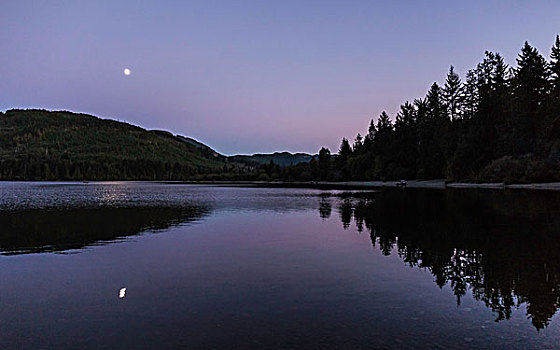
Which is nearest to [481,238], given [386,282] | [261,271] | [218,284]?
[386,282]

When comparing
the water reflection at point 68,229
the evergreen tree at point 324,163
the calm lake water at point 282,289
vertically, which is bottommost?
the calm lake water at point 282,289

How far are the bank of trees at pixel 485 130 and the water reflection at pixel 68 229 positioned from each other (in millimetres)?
70839

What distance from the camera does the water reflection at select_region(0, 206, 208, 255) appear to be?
1919 centimetres

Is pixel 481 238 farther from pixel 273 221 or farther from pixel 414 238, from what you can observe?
pixel 273 221

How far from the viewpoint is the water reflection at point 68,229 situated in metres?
19.2

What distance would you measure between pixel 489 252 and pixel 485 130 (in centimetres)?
8891

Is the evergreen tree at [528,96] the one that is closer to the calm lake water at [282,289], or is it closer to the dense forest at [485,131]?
the dense forest at [485,131]

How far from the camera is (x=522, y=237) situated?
65.3 ft

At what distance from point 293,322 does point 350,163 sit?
→ 501ft

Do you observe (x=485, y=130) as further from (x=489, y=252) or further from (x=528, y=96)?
(x=489, y=252)

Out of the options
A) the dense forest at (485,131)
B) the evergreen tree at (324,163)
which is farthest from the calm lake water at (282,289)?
the evergreen tree at (324,163)

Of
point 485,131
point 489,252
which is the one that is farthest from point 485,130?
point 489,252

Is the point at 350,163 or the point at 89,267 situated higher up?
the point at 350,163

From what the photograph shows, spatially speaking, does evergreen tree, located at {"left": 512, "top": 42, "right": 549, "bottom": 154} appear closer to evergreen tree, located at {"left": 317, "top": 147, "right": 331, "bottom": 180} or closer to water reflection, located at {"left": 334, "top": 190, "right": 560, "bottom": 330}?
water reflection, located at {"left": 334, "top": 190, "right": 560, "bottom": 330}
